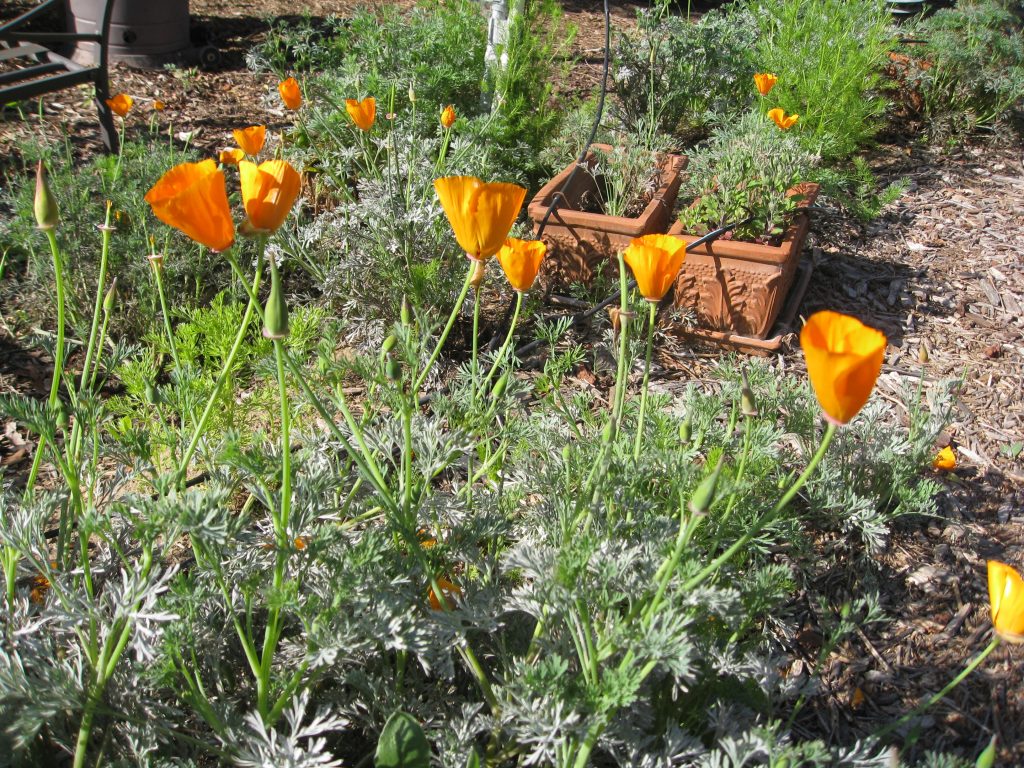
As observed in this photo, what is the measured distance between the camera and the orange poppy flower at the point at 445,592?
1478mm

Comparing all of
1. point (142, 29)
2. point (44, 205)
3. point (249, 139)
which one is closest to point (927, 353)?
point (249, 139)

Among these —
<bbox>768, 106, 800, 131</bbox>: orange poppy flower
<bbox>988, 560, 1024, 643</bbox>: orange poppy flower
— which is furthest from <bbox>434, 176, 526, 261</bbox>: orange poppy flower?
<bbox>768, 106, 800, 131</bbox>: orange poppy flower

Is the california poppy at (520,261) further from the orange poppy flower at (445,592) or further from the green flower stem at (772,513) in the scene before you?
the green flower stem at (772,513)

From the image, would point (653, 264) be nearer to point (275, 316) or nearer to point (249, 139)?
point (275, 316)

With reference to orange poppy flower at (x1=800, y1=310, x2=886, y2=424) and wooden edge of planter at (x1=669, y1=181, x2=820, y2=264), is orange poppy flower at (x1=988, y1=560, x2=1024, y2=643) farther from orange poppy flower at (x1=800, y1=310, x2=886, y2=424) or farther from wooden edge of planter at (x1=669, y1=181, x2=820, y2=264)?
wooden edge of planter at (x1=669, y1=181, x2=820, y2=264)

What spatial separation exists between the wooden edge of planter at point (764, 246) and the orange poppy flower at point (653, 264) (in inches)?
53.8

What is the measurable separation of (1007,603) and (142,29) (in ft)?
17.3

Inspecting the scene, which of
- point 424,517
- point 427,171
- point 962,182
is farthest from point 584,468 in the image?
point 962,182

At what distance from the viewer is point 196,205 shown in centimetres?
112

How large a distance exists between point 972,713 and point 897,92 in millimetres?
4257

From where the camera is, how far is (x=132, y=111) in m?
4.41

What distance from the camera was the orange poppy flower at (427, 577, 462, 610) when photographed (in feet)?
4.85

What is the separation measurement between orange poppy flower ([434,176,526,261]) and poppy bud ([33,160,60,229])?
0.61 metres

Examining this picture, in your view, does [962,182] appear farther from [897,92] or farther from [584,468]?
[584,468]
